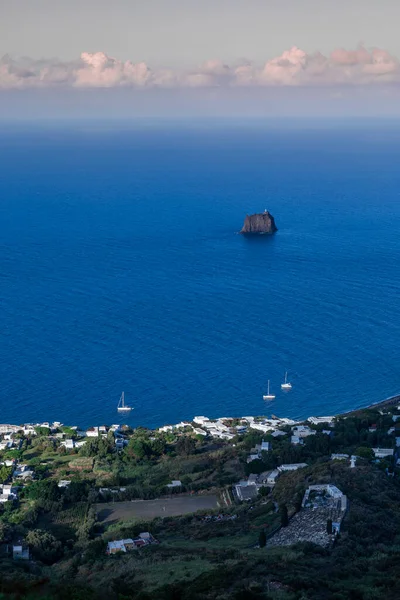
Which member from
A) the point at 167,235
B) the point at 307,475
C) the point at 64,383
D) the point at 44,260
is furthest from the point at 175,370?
the point at 167,235

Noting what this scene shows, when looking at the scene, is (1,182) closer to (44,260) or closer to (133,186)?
(133,186)

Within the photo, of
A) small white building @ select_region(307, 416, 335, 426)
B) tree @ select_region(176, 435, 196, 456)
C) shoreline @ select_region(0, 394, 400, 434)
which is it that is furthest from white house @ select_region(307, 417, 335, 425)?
tree @ select_region(176, 435, 196, 456)

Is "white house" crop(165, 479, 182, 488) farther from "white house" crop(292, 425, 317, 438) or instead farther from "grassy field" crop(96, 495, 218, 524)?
"white house" crop(292, 425, 317, 438)

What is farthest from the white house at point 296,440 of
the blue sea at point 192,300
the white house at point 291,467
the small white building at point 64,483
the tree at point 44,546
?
the tree at point 44,546

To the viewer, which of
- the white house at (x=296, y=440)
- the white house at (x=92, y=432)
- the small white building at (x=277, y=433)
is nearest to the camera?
the white house at (x=296, y=440)

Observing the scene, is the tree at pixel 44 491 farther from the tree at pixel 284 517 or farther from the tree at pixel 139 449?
the tree at pixel 284 517
